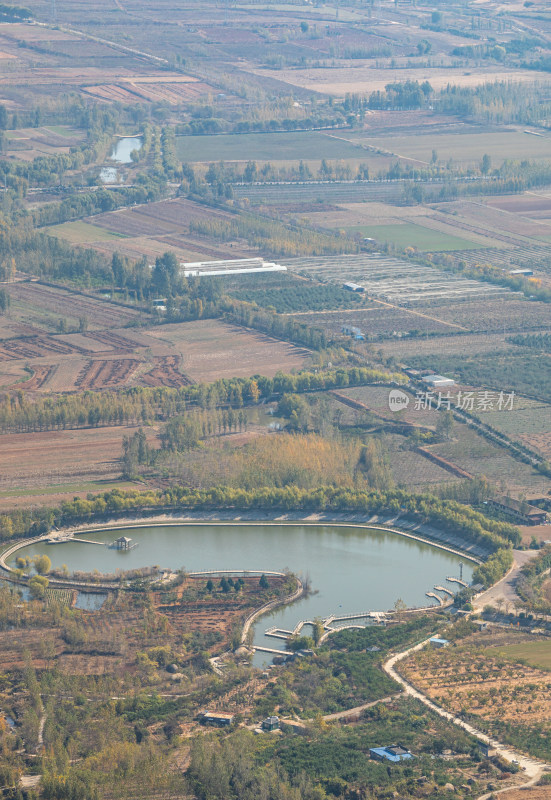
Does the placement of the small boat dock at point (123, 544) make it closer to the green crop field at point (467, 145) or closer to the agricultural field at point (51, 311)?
the agricultural field at point (51, 311)

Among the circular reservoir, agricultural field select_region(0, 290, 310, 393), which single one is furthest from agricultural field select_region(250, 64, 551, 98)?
the circular reservoir

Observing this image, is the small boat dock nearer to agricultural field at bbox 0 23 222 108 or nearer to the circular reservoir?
the circular reservoir

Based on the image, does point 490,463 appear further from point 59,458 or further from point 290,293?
point 290,293

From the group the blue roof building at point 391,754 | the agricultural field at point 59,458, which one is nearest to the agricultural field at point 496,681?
the blue roof building at point 391,754

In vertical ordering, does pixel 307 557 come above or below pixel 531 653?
below

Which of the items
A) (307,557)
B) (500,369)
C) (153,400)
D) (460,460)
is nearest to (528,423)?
(460,460)

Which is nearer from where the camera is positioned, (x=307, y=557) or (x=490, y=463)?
(x=307, y=557)
